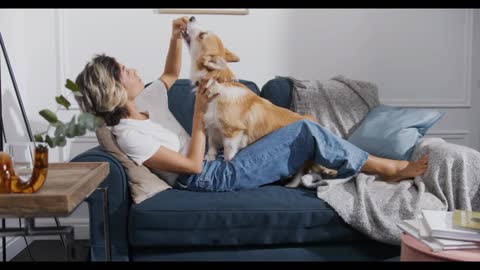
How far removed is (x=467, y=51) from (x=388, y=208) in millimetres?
1543

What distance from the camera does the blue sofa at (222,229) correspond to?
1.72m

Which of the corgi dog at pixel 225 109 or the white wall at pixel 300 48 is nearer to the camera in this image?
the corgi dog at pixel 225 109

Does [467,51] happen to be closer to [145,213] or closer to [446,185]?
[446,185]

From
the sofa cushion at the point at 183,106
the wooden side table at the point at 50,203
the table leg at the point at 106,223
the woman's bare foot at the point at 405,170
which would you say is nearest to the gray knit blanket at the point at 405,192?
the woman's bare foot at the point at 405,170

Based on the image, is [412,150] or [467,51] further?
[467,51]

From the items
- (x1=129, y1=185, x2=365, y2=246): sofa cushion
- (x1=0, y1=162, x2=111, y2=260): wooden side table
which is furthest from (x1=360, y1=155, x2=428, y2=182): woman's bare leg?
(x1=0, y1=162, x2=111, y2=260): wooden side table

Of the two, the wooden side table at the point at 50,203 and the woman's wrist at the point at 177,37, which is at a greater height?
the woman's wrist at the point at 177,37

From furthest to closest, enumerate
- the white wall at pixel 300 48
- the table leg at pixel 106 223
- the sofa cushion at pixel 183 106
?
the white wall at pixel 300 48, the sofa cushion at pixel 183 106, the table leg at pixel 106 223

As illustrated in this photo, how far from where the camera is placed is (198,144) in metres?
1.87

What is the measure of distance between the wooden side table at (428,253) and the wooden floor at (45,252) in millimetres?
1483

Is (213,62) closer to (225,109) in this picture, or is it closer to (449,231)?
(225,109)

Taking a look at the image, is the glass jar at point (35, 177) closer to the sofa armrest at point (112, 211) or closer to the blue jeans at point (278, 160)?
the sofa armrest at point (112, 211)

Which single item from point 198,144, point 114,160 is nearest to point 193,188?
point 198,144

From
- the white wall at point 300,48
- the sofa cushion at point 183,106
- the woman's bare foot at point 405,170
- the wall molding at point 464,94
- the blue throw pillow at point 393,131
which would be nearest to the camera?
the woman's bare foot at point 405,170
